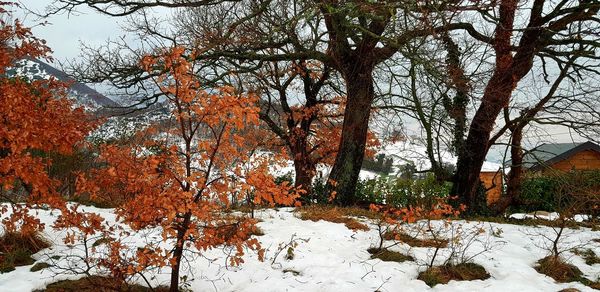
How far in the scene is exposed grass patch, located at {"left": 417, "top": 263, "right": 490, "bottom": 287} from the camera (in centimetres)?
429

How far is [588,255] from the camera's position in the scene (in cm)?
519

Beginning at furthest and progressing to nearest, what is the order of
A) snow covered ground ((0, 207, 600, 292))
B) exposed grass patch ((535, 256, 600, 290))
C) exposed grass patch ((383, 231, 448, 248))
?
exposed grass patch ((383, 231, 448, 248)), exposed grass patch ((535, 256, 600, 290)), snow covered ground ((0, 207, 600, 292))

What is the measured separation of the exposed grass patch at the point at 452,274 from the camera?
4.29 meters

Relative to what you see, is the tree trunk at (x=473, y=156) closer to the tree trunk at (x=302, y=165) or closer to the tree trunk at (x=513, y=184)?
the tree trunk at (x=513, y=184)

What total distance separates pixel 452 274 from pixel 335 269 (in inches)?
52.0

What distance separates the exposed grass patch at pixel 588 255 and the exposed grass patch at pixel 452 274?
1.56m

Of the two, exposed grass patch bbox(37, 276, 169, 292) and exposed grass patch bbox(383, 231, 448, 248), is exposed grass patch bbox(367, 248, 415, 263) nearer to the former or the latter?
exposed grass patch bbox(383, 231, 448, 248)

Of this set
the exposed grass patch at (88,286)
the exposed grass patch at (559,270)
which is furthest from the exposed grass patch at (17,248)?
the exposed grass patch at (559,270)

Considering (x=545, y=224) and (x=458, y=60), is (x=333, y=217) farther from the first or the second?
(x=545, y=224)

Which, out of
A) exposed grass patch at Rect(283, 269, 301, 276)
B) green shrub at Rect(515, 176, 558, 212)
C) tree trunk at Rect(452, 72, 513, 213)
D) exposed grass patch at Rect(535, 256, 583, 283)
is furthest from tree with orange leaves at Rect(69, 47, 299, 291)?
green shrub at Rect(515, 176, 558, 212)

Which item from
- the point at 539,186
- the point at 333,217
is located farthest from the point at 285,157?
the point at 539,186

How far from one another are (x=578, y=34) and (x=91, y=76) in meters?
10.3

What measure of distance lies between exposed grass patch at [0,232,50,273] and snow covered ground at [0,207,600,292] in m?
0.10

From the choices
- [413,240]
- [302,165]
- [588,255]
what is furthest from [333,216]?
[302,165]
